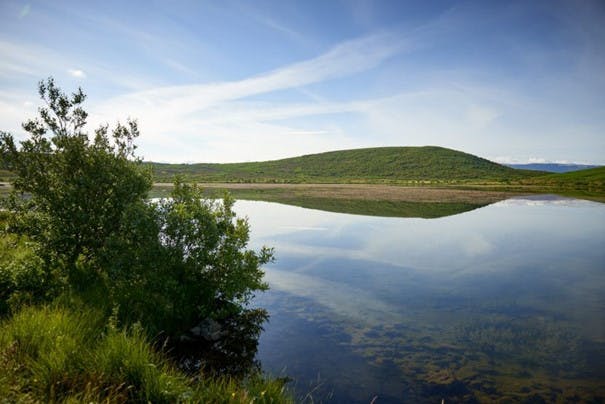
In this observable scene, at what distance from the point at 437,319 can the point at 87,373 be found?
38.4 ft

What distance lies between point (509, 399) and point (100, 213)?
47.4 ft

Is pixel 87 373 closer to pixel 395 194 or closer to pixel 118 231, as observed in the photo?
pixel 118 231

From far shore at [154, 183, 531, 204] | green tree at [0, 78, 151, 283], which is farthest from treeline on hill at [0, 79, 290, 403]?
far shore at [154, 183, 531, 204]

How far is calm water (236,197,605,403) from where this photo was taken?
33.1ft

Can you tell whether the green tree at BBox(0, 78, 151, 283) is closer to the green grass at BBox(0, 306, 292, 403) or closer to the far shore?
the green grass at BBox(0, 306, 292, 403)

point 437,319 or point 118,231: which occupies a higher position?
point 118,231

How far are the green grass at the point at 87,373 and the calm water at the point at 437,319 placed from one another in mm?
2493

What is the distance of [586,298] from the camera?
16.2m

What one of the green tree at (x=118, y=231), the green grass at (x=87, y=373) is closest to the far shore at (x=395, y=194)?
the green tree at (x=118, y=231)

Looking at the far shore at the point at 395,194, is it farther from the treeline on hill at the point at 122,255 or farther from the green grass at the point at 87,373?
the green grass at the point at 87,373

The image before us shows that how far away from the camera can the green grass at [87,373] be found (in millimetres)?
6938

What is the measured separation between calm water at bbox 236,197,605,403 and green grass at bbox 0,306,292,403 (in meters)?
2.49

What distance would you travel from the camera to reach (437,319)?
14203mm

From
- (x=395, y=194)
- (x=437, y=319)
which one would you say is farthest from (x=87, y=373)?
(x=395, y=194)
